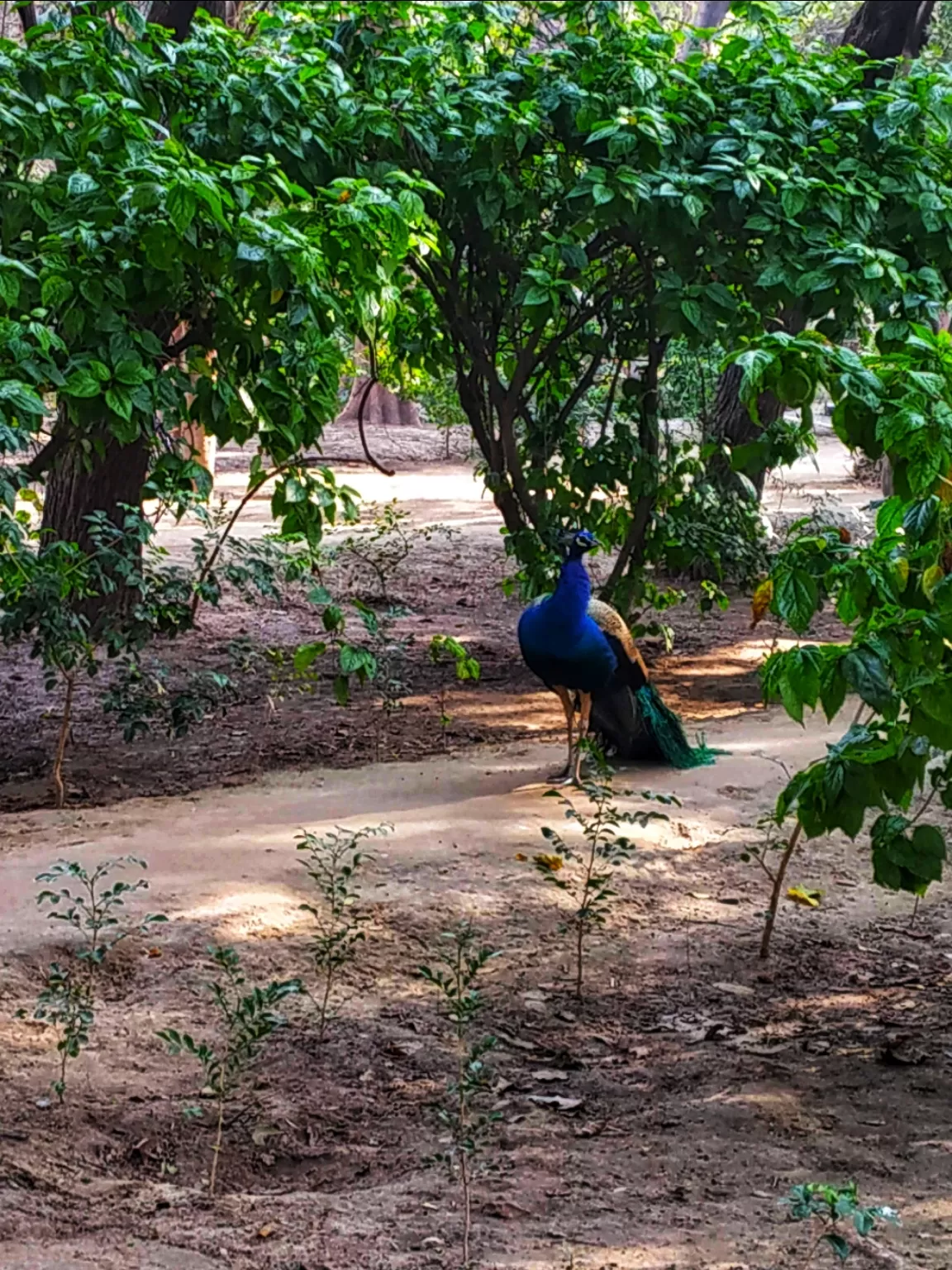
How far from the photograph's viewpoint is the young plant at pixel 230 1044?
10.4 feet

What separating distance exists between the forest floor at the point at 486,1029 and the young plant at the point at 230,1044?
0.07m

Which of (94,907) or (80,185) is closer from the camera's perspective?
(94,907)

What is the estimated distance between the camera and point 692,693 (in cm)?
839

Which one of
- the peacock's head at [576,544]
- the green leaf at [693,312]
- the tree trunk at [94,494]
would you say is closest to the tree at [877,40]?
the peacock's head at [576,544]

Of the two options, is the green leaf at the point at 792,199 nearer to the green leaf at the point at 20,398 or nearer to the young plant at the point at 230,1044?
the green leaf at the point at 20,398

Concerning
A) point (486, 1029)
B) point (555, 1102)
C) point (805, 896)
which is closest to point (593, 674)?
point (805, 896)

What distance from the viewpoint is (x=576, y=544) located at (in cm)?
667

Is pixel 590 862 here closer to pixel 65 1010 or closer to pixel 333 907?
pixel 333 907

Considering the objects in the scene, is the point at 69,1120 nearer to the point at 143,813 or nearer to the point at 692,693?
the point at 143,813

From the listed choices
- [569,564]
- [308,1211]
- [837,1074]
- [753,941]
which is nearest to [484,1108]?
[308,1211]

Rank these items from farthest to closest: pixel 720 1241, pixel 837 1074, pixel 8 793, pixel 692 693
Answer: pixel 692 693, pixel 8 793, pixel 837 1074, pixel 720 1241

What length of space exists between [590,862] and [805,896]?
0.86 metres

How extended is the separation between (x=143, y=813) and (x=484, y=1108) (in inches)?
110

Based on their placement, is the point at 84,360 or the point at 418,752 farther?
the point at 418,752
